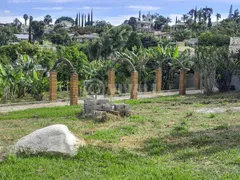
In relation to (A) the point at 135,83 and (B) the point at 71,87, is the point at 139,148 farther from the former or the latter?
(A) the point at 135,83

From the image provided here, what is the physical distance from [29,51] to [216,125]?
2461 centimetres

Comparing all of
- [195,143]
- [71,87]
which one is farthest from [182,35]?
[195,143]

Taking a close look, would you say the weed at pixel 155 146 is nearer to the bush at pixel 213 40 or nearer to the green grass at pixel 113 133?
→ the green grass at pixel 113 133

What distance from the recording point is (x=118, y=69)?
65.6ft

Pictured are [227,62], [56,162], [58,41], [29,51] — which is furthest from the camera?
[58,41]

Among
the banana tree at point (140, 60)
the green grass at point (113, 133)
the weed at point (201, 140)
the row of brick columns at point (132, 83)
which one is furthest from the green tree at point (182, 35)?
the weed at point (201, 140)

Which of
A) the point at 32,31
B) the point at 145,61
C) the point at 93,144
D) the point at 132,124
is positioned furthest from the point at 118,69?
the point at 32,31

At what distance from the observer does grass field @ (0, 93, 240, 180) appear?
5.26 meters

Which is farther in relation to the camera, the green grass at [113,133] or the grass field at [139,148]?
the green grass at [113,133]

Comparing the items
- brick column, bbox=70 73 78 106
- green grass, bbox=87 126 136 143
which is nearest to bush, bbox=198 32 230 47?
brick column, bbox=70 73 78 106

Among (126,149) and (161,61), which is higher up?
(161,61)

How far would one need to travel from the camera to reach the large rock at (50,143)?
6.14 meters

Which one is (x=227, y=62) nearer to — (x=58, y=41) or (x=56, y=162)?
(x=56, y=162)

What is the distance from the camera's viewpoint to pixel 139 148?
6.67 metres
